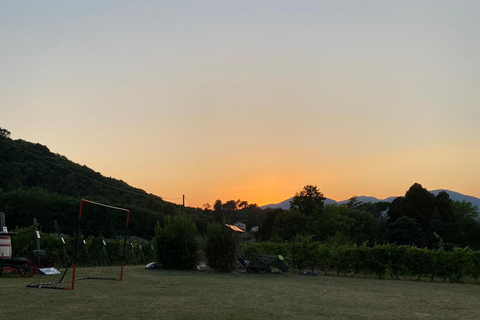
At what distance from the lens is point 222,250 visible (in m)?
23.1

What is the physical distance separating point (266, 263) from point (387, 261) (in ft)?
19.7

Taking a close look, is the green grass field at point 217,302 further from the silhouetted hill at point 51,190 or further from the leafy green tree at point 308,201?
the leafy green tree at point 308,201

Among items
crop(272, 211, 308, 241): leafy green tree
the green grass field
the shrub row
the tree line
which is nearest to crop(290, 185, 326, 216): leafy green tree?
the tree line

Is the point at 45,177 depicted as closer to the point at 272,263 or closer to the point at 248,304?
the point at 272,263

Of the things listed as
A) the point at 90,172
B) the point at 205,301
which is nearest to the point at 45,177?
the point at 90,172

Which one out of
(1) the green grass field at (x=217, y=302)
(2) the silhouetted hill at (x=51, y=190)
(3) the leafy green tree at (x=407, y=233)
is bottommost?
(1) the green grass field at (x=217, y=302)

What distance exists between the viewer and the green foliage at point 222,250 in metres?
23.0

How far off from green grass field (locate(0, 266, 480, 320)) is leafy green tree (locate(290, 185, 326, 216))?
62172 millimetres

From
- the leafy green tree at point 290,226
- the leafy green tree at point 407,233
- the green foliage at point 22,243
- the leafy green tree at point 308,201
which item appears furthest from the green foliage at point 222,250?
the leafy green tree at point 308,201

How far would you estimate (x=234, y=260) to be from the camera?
23.2 m

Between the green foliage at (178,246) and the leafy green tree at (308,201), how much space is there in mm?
54695

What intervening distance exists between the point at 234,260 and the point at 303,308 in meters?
12.5

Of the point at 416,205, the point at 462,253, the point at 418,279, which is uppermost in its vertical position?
the point at 416,205

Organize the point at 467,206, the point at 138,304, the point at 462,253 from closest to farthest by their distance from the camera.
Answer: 1. the point at 138,304
2. the point at 462,253
3. the point at 467,206
